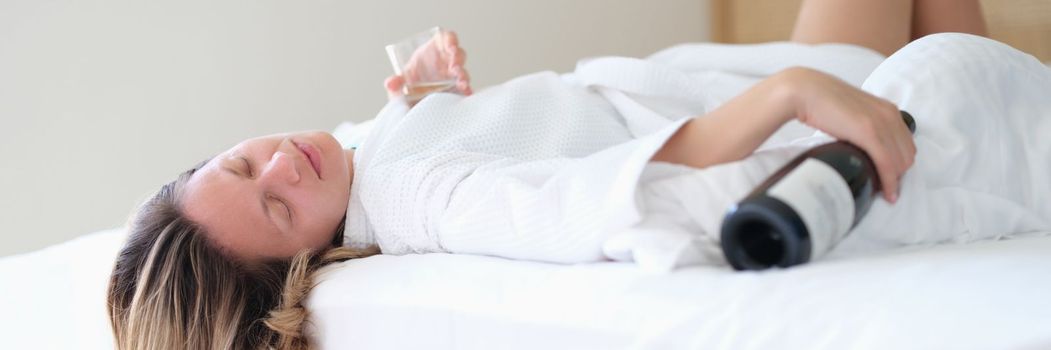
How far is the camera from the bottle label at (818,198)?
2.43ft

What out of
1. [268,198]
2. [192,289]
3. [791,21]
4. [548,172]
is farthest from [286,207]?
[791,21]

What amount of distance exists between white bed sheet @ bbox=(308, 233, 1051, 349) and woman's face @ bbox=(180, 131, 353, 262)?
8.9 inches

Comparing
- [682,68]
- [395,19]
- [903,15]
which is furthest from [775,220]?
[395,19]

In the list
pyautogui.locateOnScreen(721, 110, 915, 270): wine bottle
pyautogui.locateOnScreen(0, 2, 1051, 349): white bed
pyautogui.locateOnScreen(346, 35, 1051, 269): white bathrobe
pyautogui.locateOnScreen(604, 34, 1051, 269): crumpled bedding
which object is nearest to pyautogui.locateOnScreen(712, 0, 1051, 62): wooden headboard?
pyautogui.locateOnScreen(346, 35, 1051, 269): white bathrobe

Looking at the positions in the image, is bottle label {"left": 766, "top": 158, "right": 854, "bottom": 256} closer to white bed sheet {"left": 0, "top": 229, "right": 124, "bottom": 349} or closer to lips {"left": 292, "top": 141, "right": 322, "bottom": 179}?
lips {"left": 292, "top": 141, "right": 322, "bottom": 179}

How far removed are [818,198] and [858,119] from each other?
0.13m

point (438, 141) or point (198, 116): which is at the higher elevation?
point (438, 141)

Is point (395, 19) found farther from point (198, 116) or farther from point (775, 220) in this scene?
point (775, 220)

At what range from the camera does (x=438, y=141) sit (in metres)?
1.33

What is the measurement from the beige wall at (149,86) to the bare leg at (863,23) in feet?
3.71

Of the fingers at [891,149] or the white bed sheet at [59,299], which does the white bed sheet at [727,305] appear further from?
the white bed sheet at [59,299]

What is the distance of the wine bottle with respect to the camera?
0.74m

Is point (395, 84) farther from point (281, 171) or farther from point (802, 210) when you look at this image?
point (802, 210)

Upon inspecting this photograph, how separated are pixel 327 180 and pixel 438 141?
5.8 inches
